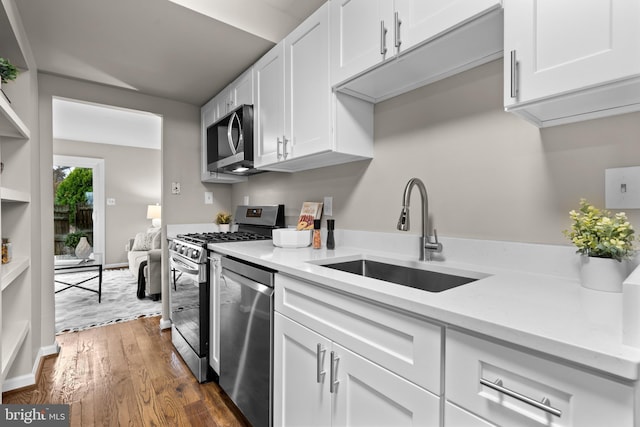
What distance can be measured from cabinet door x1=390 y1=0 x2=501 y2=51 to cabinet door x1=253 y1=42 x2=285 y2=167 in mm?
889

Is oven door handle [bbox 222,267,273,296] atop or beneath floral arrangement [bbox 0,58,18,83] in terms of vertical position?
beneath

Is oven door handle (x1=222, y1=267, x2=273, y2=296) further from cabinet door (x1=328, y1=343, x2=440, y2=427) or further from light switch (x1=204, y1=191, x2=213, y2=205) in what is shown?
light switch (x1=204, y1=191, x2=213, y2=205)

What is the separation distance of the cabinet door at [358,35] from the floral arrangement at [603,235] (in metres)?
0.90

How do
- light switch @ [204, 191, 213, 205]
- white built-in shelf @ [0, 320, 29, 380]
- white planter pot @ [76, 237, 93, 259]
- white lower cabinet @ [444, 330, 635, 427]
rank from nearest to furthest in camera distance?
white lower cabinet @ [444, 330, 635, 427]
white built-in shelf @ [0, 320, 29, 380]
light switch @ [204, 191, 213, 205]
white planter pot @ [76, 237, 93, 259]

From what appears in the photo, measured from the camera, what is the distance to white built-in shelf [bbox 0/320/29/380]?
1607 mm

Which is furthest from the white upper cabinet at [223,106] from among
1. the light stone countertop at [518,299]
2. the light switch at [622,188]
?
the light switch at [622,188]

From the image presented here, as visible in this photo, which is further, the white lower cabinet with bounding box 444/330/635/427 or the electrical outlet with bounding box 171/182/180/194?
the electrical outlet with bounding box 171/182/180/194

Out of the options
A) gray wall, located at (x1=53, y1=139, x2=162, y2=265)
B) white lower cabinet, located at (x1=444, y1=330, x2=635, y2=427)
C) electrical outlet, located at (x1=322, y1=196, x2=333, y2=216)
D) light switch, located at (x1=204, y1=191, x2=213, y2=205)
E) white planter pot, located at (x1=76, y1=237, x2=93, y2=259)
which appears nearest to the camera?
white lower cabinet, located at (x1=444, y1=330, x2=635, y2=427)

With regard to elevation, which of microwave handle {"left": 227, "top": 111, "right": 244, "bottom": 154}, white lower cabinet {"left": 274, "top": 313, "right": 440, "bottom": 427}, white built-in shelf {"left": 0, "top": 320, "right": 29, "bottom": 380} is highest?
microwave handle {"left": 227, "top": 111, "right": 244, "bottom": 154}

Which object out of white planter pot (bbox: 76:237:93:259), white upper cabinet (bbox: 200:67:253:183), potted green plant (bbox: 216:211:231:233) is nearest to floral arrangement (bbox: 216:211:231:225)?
potted green plant (bbox: 216:211:231:233)

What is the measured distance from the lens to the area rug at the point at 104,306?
3.12m

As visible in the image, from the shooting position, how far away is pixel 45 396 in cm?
197

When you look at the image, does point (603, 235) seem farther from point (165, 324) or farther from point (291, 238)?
point (165, 324)

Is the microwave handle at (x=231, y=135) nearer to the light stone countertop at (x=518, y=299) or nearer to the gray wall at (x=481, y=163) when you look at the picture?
the gray wall at (x=481, y=163)
